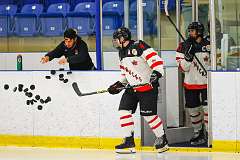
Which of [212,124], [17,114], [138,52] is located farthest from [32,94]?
[212,124]

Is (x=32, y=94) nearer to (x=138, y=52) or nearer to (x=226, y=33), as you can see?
(x=138, y=52)

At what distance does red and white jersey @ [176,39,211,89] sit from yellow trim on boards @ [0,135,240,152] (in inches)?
30.4

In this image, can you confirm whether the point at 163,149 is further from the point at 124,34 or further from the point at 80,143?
the point at 124,34

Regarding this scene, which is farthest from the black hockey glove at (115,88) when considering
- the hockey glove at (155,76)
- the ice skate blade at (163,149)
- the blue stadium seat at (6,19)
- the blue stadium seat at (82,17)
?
the blue stadium seat at (6,19)

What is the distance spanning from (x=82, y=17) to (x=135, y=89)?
3.12 m

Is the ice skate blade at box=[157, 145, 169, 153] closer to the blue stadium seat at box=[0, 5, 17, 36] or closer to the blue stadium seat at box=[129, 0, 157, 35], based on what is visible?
the blue stadium seat at box=[129, 0, 157, 35]

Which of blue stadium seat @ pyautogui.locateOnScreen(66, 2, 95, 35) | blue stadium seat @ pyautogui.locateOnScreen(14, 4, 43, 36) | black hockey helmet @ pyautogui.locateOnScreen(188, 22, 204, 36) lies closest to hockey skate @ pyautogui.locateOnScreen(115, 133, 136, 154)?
black hockey helmet @ pyautogui.locateOnScreen(188, 22, 204, 36)

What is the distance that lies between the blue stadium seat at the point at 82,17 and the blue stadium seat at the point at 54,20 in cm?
11

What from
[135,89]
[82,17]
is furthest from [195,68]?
[82,17]

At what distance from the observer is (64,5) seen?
1110 cm

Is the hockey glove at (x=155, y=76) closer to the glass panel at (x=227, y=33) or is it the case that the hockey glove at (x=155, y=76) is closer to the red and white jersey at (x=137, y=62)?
the red and white jersey at (x=137, y=62)

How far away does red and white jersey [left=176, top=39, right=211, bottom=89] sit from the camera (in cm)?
832

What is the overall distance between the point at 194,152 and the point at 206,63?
1051 mm

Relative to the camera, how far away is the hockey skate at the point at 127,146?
25.6 feet
